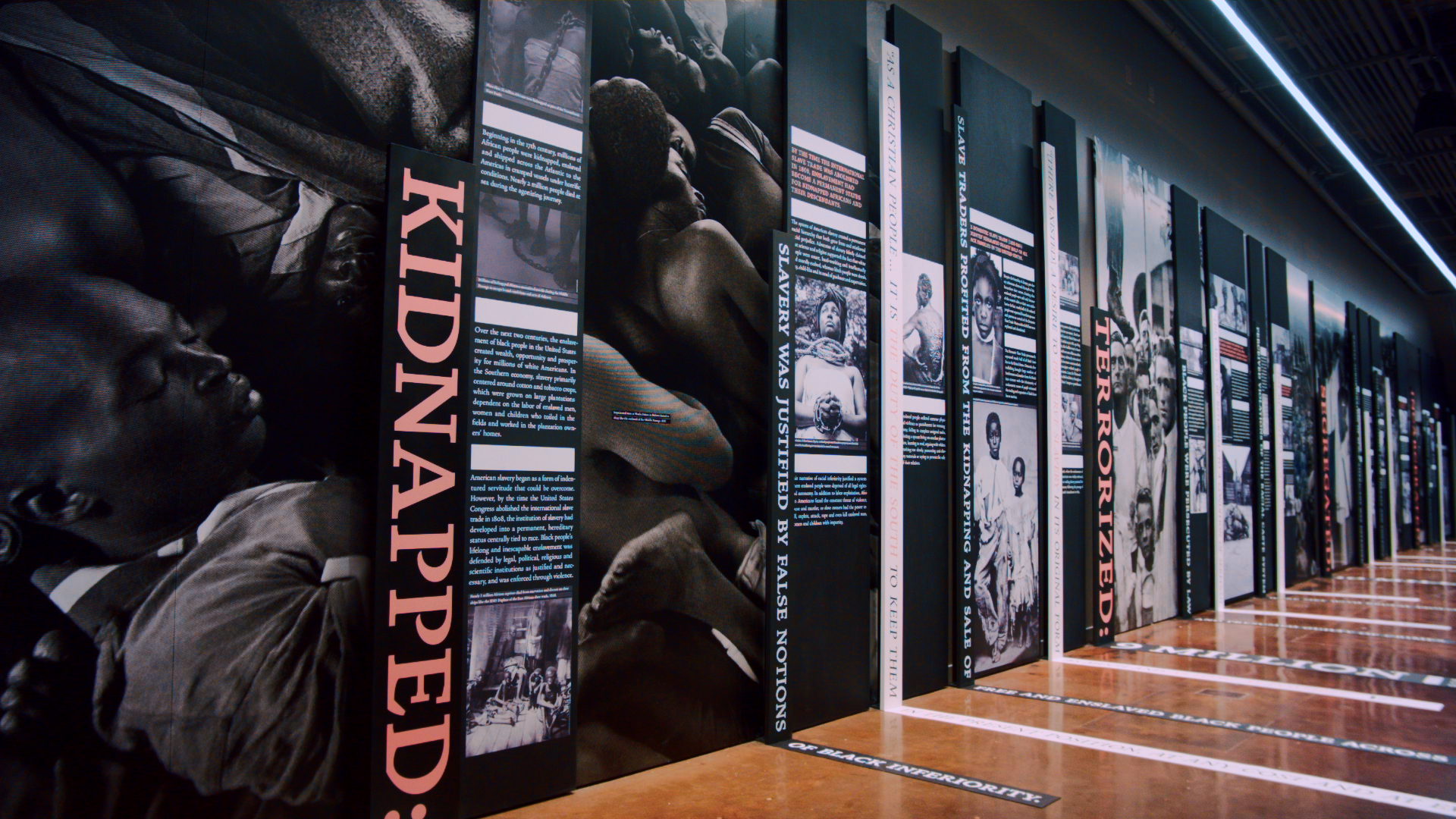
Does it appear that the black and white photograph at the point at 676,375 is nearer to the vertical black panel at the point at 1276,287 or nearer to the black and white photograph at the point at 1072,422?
the black and white photograph at the point at 1072,422

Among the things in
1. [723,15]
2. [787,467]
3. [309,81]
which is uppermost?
[723,15]

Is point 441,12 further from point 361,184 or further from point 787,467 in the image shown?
point 787,467

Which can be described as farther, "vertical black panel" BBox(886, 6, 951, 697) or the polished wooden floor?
"vertical black panel" BBox(886, 6, 951, 697)

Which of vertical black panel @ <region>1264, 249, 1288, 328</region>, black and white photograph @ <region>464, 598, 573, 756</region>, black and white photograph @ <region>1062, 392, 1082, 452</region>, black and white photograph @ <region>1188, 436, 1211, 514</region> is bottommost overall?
black and white photograph @ <region>464, 598, 573, 756</region>

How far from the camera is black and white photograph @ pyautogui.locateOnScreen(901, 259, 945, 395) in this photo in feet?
17.3

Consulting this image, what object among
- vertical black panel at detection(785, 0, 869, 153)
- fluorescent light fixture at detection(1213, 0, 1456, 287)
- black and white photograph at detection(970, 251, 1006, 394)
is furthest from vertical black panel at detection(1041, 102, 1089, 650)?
vertical black panel at detection(785, 0, 869, 153)

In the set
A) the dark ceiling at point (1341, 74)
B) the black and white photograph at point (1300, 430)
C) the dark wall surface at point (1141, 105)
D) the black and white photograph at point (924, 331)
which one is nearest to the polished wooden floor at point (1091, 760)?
the black and white photograph at point (924, 331)

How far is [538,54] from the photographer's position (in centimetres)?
344

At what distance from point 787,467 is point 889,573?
1.04 metres

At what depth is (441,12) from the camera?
3.19 metres

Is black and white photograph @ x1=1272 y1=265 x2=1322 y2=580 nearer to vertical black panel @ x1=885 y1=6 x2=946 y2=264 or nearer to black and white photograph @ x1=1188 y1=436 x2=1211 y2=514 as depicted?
black and white photograph @ x1=1188 y1=436 x2=1211 y2=514

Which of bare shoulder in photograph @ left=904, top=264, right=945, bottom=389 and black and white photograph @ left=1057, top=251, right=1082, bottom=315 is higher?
black and white photograph @ left=1057, top=251, right=1082, bottom=315

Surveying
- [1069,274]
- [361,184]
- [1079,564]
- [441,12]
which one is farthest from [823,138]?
[1079,564]

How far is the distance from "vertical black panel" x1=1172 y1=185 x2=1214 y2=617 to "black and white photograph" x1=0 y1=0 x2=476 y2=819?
7.74 m
